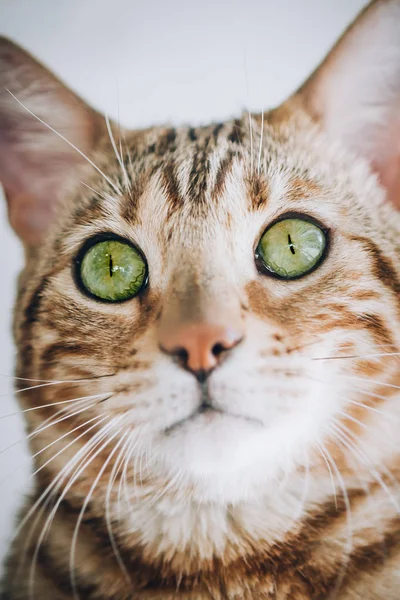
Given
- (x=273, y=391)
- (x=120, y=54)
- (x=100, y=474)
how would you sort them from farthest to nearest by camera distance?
(x=120, y=54) → (x=100, y=474) → (x=273, y=391)

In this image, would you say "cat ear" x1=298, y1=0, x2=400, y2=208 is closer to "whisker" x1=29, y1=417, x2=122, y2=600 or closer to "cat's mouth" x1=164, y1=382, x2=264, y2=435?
"cat's mouth" x1=164, y1=382, x2=264, y2=435

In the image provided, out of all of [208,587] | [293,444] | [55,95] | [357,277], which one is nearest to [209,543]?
[208,587]

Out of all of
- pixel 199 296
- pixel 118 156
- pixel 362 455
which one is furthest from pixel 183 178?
pixel 362 455

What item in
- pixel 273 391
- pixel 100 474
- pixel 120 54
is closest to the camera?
pixel 273 391

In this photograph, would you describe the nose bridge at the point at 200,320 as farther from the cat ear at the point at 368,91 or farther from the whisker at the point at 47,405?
the cat ear at the point at 368,91

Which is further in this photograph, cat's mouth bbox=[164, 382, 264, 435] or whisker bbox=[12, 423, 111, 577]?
whisker bbox=[12, 423, 111, 577]

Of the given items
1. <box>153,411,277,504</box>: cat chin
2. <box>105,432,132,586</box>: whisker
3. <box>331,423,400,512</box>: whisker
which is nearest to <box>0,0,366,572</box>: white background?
<box>105,432,132,586</box>: whisker

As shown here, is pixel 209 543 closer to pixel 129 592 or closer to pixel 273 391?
pixel 129 592

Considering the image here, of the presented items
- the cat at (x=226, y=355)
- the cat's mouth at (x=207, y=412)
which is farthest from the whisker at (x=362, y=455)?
the cat's mouth at (x=207, y=412)
